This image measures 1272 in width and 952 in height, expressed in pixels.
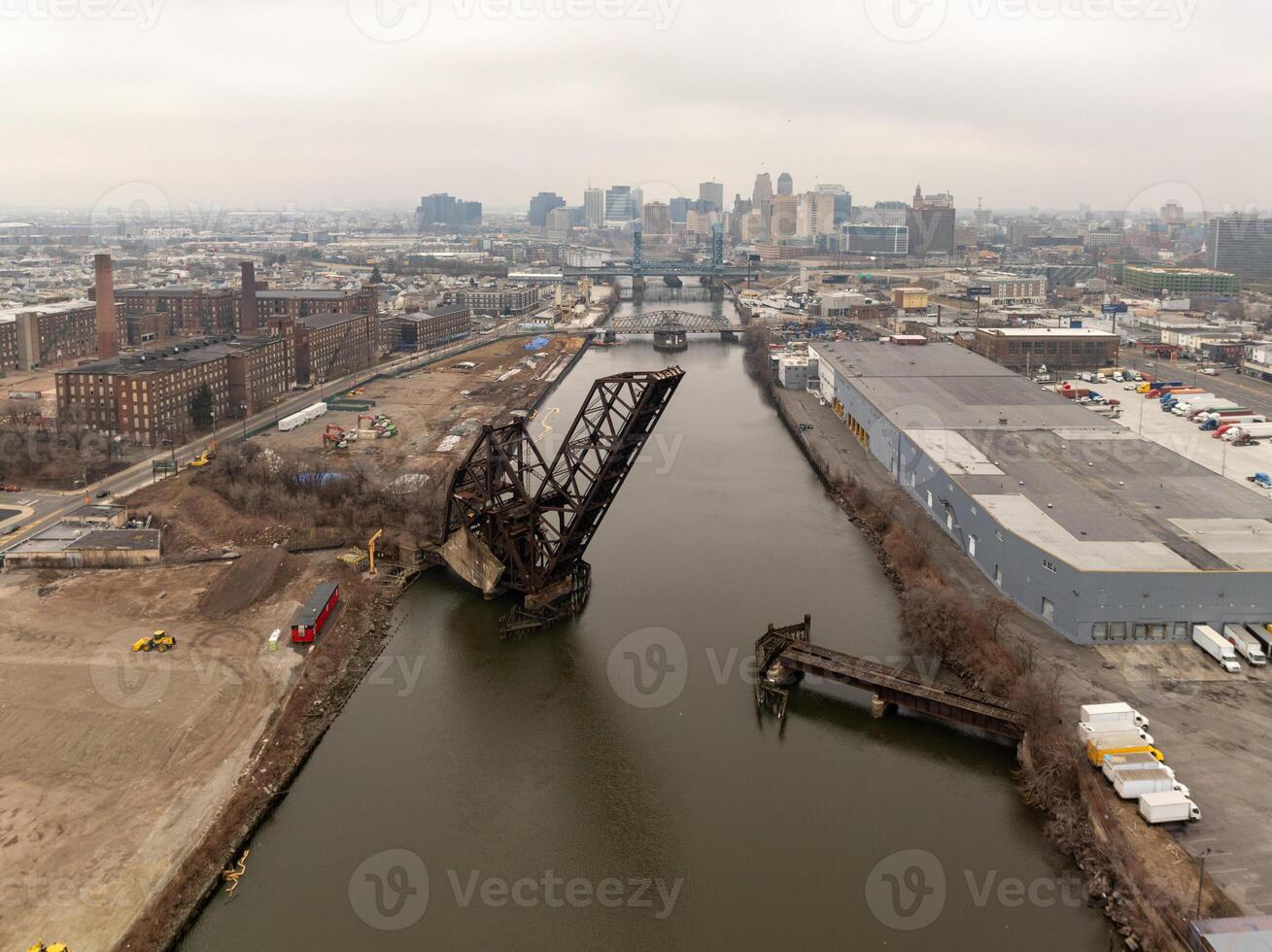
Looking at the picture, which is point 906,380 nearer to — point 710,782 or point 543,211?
point 710,782

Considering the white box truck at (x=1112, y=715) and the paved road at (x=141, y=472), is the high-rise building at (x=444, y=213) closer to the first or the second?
the paved road at (x=141, y=472)

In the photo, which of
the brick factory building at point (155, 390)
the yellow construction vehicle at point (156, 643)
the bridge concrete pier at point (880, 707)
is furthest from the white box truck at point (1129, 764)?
the brick factory building at point (155, 390)

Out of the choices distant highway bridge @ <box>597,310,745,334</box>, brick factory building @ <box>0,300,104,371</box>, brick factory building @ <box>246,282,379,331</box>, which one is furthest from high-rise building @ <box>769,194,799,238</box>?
brick factory building @ <box>0,300,104,371</box>

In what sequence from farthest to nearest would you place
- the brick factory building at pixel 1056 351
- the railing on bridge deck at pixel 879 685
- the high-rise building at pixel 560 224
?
the high-rise building at pixel 560 224, the brick factory building at pixel 1056 351, the railing on bridge deck at pixel 879 685

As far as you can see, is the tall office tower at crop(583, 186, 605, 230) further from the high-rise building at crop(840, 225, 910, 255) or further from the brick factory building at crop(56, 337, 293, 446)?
the brick factory building at crop(56, 337, 293, 446)

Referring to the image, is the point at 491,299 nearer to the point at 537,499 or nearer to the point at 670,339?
the point at 670,339

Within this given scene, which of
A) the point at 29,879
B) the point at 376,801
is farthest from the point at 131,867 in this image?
the point at 376,801

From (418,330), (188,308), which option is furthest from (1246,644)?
(188,308)
